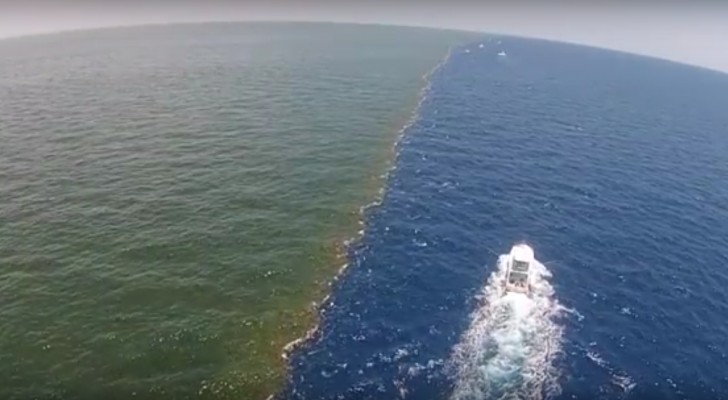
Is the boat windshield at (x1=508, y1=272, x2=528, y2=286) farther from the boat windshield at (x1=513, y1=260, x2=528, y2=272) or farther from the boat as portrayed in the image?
the boat windshield at (x1=513, y1=260, x2=528, y2=272)

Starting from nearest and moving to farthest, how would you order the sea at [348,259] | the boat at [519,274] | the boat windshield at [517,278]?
the sea at [348,259], the boat at [519,274], the boat windshield at [517,278]

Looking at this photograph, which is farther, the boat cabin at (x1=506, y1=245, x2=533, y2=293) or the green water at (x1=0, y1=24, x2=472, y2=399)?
the boat cabin at (x1=506, y1=245, x2=533, y2=293)

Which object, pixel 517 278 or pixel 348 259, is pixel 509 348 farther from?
pixel 348 259

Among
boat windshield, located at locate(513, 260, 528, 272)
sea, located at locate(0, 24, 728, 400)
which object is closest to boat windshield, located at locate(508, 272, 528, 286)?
boat windshield, located at locate(513, 260, 528, 272)

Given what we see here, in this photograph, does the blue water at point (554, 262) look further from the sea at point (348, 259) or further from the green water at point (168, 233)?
the green water at point (168, 233)

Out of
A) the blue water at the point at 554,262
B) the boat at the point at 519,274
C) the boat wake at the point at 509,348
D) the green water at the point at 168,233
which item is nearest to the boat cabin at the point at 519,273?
the boat at the point at 519,274
